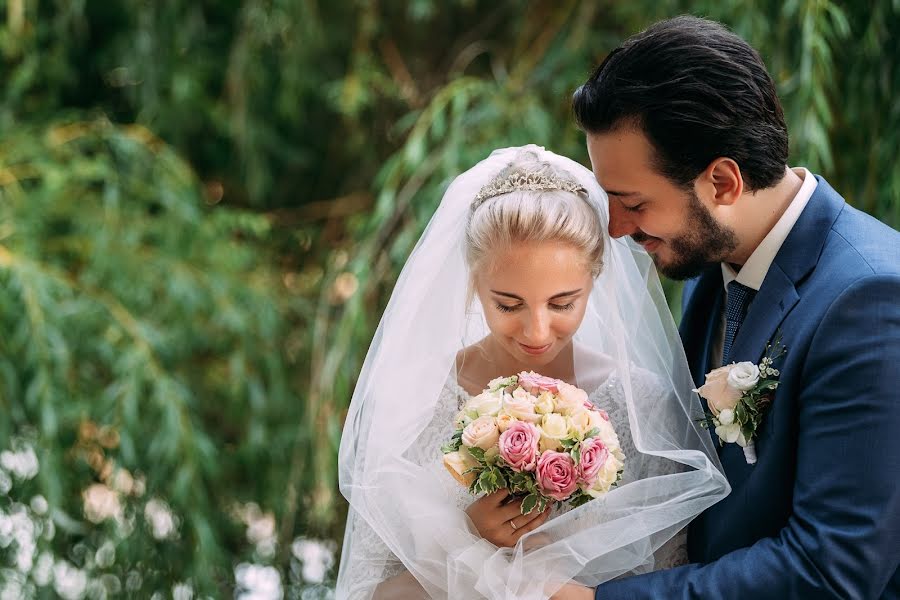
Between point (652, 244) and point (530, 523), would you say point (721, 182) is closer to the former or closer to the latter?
point (652, 244)

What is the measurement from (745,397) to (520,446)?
0.46 meters

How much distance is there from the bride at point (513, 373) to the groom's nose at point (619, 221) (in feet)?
0.17

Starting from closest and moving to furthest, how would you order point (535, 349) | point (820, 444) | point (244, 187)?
point (820, 444)
point (535, 349)
point (244, 187)

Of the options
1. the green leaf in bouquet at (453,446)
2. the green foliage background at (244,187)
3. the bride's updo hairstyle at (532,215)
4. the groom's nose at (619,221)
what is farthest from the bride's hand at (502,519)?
the green foliage background at (244,187)

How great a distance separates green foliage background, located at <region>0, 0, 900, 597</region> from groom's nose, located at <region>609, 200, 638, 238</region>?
0.98 metres

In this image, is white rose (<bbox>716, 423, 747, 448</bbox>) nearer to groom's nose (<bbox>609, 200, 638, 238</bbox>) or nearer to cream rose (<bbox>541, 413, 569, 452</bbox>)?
cream rose (<bbox>541, 413, 569, 452</bbox>)

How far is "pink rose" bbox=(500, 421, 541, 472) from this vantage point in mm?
1976

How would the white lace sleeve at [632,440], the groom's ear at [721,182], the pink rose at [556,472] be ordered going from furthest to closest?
the white lace sleeve at [632,440], the groom's ear at [721,182], the pink rose at [556,472]

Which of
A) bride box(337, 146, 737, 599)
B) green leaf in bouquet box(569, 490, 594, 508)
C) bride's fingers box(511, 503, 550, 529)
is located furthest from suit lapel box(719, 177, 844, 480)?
bride's fingers box(511, 503, 550, 529)

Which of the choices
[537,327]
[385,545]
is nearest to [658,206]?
[537,327]

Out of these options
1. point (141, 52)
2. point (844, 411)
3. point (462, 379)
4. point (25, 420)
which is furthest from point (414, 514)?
point (141, 52)

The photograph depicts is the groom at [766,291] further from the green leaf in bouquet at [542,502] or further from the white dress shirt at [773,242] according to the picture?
the green leaf in bouquet at [542,502]

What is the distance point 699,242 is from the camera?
2.14m

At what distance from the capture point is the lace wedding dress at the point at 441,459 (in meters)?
2.30
